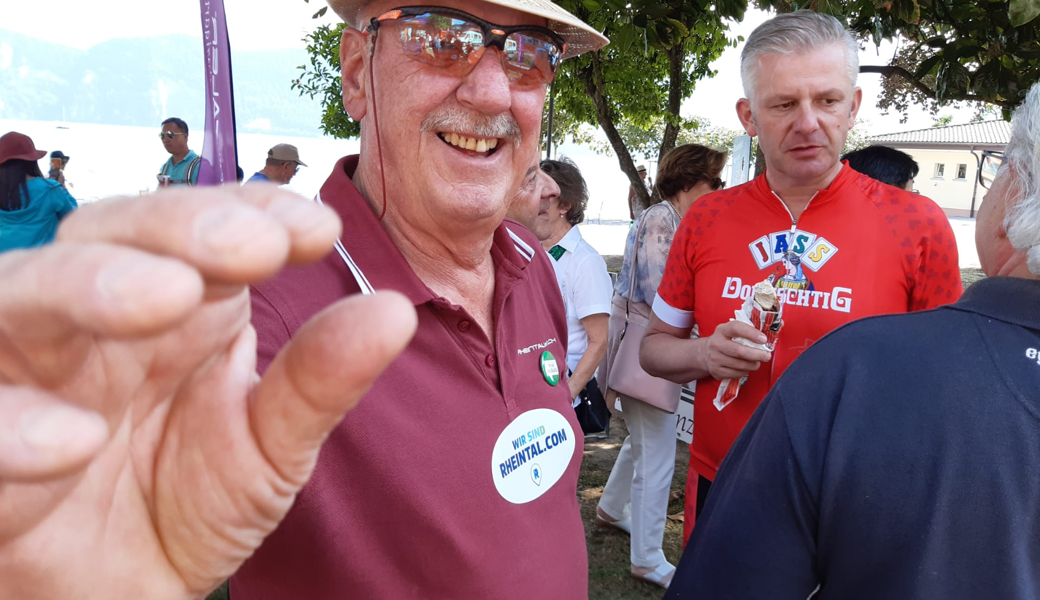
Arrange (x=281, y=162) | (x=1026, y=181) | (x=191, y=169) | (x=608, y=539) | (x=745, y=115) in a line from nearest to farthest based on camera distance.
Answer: (x=1026, y=181)
(x=745, y=115)
(x=608, y=539)
(x=191, y=169)
(x=281, y=162)

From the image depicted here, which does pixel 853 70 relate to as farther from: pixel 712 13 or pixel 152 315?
pixel 152 315

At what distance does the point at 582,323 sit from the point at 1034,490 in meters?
2.69

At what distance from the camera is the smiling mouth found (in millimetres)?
1519

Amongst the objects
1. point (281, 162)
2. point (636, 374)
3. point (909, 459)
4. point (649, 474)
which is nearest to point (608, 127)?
point (281, 162)

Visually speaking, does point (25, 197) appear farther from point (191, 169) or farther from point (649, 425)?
point (649, 425)

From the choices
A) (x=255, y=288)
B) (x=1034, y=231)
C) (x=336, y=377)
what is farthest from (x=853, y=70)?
(x=336, y=377)

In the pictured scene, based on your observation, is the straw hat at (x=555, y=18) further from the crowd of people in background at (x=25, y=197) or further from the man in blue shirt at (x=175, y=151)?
the man in blue shirt at (x=175, y=151)

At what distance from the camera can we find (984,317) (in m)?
1.27

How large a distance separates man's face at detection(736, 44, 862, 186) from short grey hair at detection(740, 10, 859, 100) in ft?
0.07

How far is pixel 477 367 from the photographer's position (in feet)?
4.71

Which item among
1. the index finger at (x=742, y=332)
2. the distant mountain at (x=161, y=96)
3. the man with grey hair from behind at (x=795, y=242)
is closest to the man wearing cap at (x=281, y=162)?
the distant mountain at (x=161, y=96)

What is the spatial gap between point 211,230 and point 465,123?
3.69 ft

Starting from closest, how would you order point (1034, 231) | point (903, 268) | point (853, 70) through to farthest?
point (1034, 231)
point (903, 268)
point (853, 70)

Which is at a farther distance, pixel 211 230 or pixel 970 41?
pixel 970 41
